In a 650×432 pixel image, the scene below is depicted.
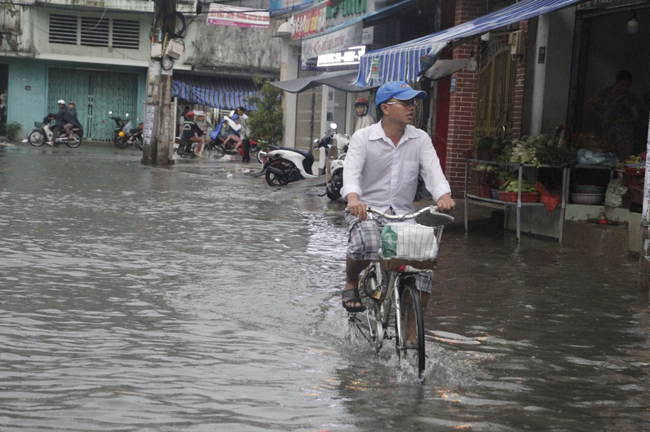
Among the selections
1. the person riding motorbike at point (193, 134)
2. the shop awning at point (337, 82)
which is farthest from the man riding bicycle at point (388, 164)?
the person riding motorbike at point (193, 134)

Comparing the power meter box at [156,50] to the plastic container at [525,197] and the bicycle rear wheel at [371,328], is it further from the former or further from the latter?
the bicycle rear wheel at [371,328]

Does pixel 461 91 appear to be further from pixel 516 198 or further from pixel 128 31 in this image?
pixel 128 31

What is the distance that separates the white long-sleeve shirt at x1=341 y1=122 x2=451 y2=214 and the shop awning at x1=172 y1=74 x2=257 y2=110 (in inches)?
1412

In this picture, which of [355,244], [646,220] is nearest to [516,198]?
[646,220]

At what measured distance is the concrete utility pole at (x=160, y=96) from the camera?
25.2 metres

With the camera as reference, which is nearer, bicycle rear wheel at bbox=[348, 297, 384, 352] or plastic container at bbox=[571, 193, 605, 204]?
bicycle rear wheel at bbox=[348, 297, 384, 352]

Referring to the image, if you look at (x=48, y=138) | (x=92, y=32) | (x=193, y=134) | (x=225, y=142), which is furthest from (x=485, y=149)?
(x=92, y=32)

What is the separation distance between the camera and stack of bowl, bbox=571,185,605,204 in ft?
37.0

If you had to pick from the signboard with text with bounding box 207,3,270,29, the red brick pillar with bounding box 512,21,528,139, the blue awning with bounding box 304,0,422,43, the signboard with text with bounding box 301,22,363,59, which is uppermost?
the signboard with text with bounding box 207,3,270,29

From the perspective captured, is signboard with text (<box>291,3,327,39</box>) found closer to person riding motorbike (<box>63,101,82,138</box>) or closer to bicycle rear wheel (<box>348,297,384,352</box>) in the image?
person riding motorbike (<box>63,101,82,138</box>)

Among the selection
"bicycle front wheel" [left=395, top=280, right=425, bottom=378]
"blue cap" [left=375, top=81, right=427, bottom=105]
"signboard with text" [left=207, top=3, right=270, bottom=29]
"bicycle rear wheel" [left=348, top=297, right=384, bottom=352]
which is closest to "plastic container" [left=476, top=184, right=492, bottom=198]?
"bicycle rear wheel" [left=348, top=297, right=384, bottom=352]

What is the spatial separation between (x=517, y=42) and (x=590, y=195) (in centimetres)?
288

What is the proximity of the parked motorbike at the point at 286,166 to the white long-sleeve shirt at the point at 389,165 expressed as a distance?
14814mm

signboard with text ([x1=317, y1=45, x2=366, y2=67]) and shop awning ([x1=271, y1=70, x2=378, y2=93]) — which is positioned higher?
signboard with text ([x1=317, y1=45, x2=366, y2=67])
